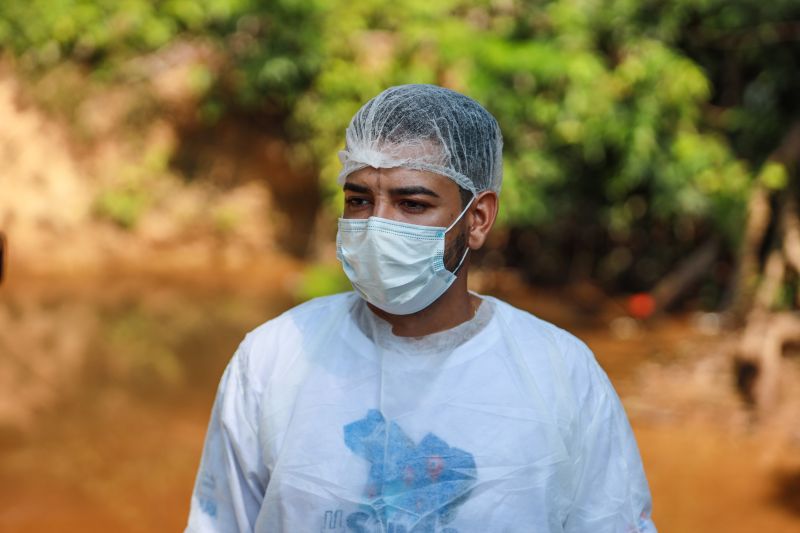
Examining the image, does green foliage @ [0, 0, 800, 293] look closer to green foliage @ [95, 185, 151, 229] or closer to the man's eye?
green foliage @ [95, 185, 151, 229]

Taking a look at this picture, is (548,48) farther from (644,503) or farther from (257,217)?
(644,503)

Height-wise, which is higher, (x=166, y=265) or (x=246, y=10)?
(x=246, y=10)

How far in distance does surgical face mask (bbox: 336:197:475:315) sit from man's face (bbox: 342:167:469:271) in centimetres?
2

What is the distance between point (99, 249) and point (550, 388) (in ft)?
31.3

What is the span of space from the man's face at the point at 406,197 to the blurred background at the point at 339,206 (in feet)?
11.7

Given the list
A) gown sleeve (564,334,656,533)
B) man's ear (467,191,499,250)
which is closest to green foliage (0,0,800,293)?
man's ear (467,191,499,250)

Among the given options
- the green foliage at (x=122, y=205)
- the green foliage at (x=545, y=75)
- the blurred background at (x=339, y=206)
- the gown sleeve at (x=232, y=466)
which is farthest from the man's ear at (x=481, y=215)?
the green foliage at (x=122, y=205)

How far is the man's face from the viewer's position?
1.66m

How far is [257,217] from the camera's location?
36.2 feet

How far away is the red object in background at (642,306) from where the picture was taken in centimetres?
877

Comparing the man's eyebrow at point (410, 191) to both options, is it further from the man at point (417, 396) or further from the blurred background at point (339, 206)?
the blurred background at point (339, 206)

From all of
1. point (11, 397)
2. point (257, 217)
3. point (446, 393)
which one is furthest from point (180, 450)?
point (257, 217)

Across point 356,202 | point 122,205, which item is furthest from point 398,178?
point 122,205

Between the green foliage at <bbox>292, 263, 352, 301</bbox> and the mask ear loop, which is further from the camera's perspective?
the green foliage at <bbox>292, 263, 352, 301</bbox>
